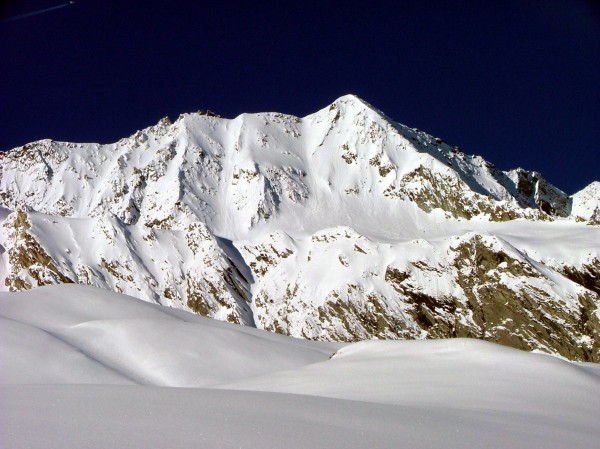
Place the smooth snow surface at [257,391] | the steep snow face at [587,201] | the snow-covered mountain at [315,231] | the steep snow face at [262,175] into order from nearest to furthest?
the smooth snow surface at [257,391]
the snow-covered mountain at [315,231]
the steep snow face at [262,175]
the steep snow face at [587,201]

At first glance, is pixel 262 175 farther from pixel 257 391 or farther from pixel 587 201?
pixel 257 391

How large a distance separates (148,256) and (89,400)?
11105 cm

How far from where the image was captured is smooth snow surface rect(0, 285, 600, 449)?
688 centimetres

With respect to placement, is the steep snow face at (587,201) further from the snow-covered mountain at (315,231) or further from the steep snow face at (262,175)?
the steep snow face at (262,175)

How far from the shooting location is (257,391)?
11367 millimetres

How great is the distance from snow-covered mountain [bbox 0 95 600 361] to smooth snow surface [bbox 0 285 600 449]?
66.5m

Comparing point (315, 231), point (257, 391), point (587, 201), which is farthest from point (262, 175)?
point (257, 391)

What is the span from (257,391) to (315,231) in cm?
11504

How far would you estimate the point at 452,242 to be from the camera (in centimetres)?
9988

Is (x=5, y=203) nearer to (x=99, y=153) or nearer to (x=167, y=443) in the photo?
(x=99, y=153)

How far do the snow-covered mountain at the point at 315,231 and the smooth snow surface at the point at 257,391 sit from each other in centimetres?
6652

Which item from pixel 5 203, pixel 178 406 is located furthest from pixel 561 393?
pixel 5 203

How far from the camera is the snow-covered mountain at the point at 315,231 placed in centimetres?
9294

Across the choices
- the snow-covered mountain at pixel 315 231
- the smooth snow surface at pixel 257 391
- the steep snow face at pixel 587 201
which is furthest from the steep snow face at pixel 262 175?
the smooth snow surface at pixel 257 391
